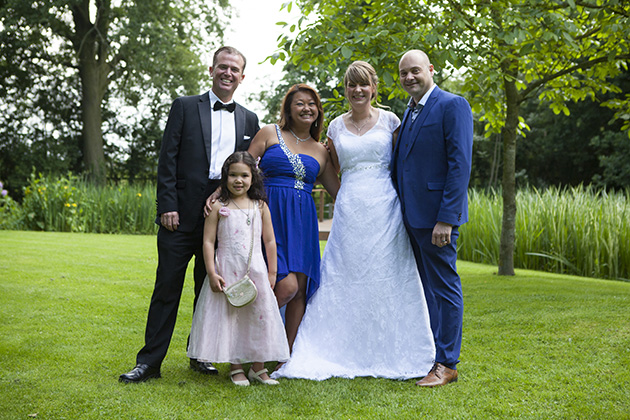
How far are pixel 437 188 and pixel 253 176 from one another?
3.75ft

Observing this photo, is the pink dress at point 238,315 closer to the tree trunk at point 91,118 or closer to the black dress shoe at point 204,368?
the black dress shoe at point 204,368

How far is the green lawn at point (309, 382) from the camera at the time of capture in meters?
3.05

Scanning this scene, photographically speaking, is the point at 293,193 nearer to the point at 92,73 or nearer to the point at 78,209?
the point at 78,209

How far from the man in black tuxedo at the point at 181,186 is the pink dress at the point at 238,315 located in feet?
0.63

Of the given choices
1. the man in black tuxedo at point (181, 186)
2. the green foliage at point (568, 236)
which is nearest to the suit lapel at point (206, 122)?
the man in black tuxedo at point (181, 186)

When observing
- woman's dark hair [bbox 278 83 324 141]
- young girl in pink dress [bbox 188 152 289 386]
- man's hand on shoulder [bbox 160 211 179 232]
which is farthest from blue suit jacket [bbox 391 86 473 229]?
man's hand on shoulder [bbox 160 211 179 232]

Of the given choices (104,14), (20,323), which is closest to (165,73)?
(104,14)

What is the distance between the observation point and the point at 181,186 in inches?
140

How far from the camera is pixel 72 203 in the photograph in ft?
42.9

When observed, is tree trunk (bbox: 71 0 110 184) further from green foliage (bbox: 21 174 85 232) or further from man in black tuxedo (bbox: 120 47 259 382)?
man in black tuxedo (bbox: 120 47 259 382)

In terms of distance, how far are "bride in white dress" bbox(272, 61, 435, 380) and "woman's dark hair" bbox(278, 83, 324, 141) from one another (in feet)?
0.61

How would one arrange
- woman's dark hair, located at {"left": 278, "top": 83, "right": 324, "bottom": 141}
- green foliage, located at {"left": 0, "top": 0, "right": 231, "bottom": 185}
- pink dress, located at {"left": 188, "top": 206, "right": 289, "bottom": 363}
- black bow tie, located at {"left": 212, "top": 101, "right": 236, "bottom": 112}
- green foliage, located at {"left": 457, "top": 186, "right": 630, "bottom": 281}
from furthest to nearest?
green foliage, located at {"left": 0, "top": 0, "right": 231, "bottom": 185}
green foliage, located at {"left": 457, "top": 186, "right": 630, "bottom": 281}
woman's dark hair, located at {"left": 278, "top": 83, "right": 324, "bottom": 141}
black bow tie, located at {"left": 212, "top": 101, "right": 236, "bottom": 112}
pink dress, located at {"left": 188, "top": 206, "right": 289, "bottom": 363}

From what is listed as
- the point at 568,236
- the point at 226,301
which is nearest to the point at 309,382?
the point at 226,301

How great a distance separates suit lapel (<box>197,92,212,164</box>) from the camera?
141 inches
